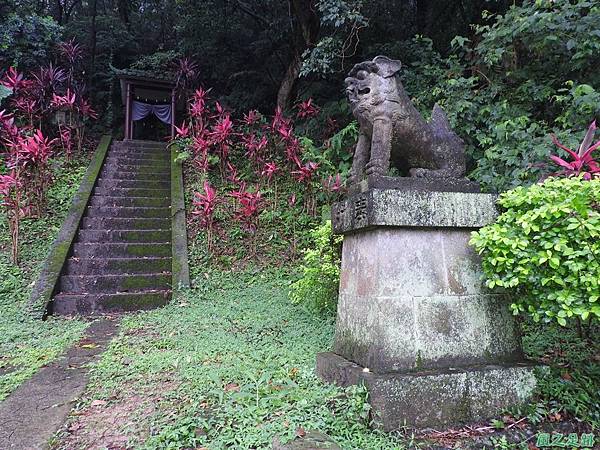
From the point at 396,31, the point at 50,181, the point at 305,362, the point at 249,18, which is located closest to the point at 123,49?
the point at 249,18

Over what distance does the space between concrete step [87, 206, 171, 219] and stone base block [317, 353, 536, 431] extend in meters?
5.28

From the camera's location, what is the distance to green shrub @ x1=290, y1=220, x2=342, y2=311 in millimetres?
3912

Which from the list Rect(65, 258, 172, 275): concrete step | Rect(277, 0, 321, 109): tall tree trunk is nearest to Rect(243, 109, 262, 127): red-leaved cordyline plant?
Rect(277, 0, 321, 109): tall tree trunk

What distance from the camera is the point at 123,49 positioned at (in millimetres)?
13062

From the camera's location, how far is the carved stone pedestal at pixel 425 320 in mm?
2133

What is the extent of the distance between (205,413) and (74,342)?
7.30ft

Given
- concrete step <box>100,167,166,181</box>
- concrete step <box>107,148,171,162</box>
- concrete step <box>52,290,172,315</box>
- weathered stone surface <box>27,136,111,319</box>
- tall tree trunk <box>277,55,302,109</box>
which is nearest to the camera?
weathered stone surface <box>27,136,111,319</box>

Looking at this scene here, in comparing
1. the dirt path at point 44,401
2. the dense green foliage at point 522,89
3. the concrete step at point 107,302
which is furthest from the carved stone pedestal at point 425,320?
the concrete step at point 107,302

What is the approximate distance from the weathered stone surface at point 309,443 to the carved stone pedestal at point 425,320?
33 centimetres

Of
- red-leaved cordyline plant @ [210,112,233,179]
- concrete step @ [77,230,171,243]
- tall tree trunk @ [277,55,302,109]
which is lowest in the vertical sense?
concrete step @ [77,230,171,243]

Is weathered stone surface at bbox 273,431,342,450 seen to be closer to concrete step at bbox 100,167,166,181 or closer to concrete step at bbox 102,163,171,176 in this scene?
concrete step at bbox 100,167,166,181

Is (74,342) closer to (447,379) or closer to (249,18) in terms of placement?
(447,379)

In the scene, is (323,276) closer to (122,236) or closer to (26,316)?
(26,316)

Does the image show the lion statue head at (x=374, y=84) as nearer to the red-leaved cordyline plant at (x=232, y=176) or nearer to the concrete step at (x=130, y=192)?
the red-leaved cordyline plant at (x=232, y=176)
